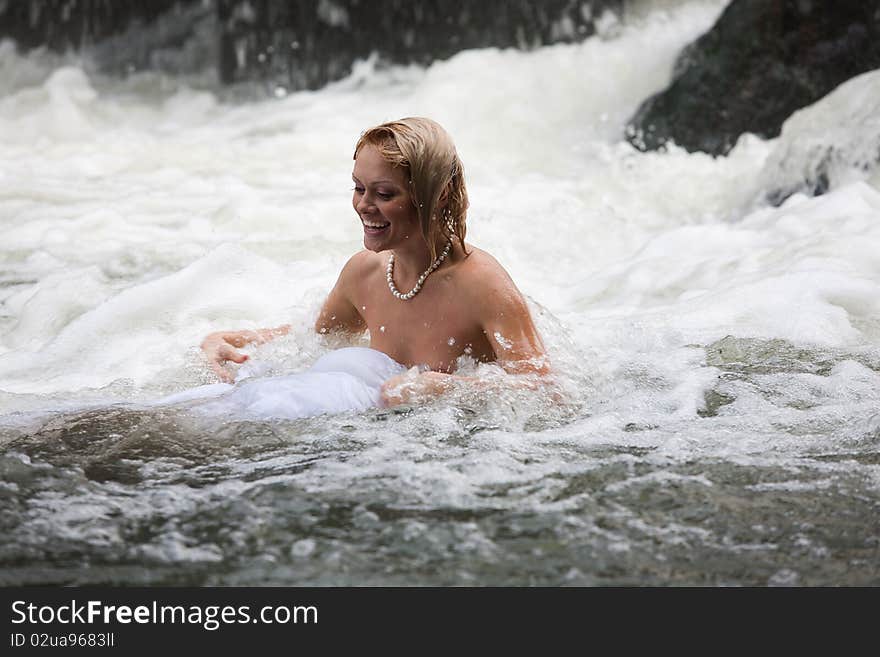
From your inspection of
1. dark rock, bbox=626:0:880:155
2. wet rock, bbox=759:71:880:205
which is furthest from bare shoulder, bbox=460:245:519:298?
dark rock, bbox=626:0:880:155

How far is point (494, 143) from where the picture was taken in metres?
8.22

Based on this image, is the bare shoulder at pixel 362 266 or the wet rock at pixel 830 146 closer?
the bare shoulder at pixel 362 266

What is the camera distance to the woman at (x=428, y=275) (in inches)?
117

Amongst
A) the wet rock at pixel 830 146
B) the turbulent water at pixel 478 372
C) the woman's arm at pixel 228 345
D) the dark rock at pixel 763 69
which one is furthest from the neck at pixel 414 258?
the dark rock at pixel 763 69

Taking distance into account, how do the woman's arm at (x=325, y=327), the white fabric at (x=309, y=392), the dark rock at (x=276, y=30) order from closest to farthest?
1. the white fabric at (x=309, y=392)
2. the woman's arm at (x=325, y=327)
3. the dark rock at (x=276, y=30)

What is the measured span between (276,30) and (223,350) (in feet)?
26.1

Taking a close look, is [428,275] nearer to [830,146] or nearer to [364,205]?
[364,205]

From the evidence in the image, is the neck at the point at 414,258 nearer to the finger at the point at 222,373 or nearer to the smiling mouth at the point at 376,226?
the smiling mouth at the point at 376,226

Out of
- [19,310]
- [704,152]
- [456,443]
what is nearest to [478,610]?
[456,443]

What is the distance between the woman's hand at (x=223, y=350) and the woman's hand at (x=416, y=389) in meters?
0.56

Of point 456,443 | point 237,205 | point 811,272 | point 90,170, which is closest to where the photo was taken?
point 456,443

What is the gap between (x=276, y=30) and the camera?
10.7 metres

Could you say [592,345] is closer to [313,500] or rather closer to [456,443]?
[456,443]

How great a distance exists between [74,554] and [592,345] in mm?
2225
